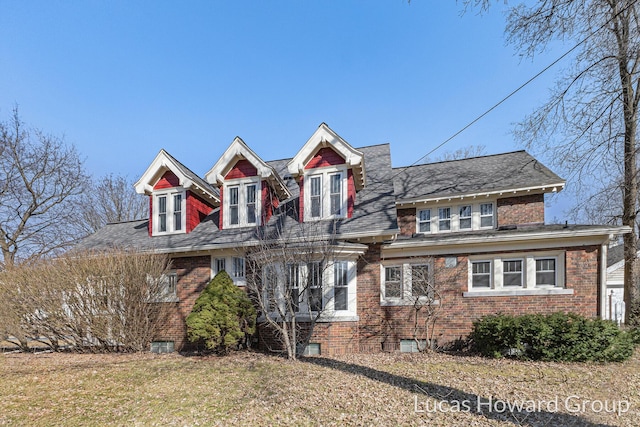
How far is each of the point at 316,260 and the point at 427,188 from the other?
700 cm

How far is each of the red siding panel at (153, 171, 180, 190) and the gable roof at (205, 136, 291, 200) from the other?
64.0 inches

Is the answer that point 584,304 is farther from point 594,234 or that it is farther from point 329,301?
point 329,301

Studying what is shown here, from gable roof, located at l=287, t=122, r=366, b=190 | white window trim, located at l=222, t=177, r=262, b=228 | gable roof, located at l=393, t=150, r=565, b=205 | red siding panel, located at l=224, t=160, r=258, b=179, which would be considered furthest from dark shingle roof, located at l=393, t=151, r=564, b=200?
red siding panel, located at l=224, t=160, r=258, b=179

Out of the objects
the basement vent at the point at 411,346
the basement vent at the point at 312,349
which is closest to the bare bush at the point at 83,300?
the basement vent at the point at 312,349

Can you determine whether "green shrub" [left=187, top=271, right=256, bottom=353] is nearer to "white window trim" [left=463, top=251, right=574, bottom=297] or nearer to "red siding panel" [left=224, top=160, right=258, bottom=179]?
"red siding panel" [left=224, top=160, right=258, bottom=179]

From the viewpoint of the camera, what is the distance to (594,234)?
9688 mm

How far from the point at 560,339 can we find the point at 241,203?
34.9 ft

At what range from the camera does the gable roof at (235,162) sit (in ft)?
40.3

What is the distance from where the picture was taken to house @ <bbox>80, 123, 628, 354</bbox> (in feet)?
33.9

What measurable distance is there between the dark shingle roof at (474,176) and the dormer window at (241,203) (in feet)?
19.2

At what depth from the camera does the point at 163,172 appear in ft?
44.5

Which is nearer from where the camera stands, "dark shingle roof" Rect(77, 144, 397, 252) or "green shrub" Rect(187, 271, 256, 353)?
"green shrub" Rect(187, 271, 256, 353)

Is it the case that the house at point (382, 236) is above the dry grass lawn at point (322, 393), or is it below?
above

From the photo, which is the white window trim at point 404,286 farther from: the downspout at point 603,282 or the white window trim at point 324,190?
the downspout at point 603,282
